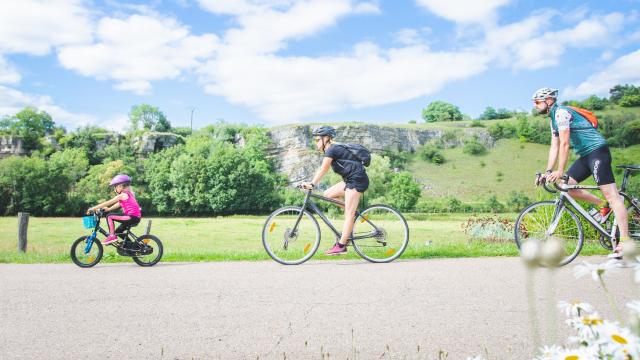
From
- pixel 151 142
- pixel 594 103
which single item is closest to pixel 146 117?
pixel 151 142

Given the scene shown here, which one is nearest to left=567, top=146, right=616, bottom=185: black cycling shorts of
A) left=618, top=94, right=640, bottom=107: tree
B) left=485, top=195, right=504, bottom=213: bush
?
left=485, top=195, right=504, bottom=213: bush

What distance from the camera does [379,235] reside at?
686cm

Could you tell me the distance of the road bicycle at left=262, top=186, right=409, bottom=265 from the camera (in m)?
6.66

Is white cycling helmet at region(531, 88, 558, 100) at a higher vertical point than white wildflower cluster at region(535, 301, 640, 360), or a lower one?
higher

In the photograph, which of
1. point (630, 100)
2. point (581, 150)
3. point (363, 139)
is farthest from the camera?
point (363, 139)

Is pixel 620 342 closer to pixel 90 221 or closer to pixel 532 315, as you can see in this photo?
pixel 532 315

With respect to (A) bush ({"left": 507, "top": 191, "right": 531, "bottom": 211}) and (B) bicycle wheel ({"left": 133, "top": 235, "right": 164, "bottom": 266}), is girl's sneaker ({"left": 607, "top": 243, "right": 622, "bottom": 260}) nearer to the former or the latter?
(B) bicycle wheel ({"left": 133, "top": 235, "right": 164, "bottom": 266})

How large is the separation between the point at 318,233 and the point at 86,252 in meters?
3.86

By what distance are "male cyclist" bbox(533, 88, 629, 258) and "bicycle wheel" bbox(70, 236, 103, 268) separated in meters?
6.96

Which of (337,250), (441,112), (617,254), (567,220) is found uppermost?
(441,112)

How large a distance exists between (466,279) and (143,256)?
17.5ft

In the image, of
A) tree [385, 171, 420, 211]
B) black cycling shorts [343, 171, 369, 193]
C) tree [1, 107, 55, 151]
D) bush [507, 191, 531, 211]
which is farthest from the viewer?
tree [1, 107, 55, 151]

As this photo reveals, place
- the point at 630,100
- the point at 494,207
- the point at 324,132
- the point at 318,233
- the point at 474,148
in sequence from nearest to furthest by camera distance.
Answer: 1. the point at 318,233
2. the point at 324,132
3. the point at 494,207
4. the point at 630,100
5. the point at 474,148

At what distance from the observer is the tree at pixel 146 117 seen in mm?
122312
